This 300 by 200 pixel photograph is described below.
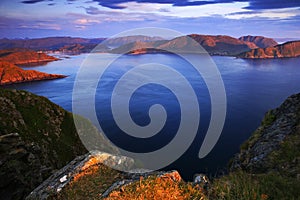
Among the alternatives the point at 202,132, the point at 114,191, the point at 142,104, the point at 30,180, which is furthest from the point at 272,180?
the point at 142,104

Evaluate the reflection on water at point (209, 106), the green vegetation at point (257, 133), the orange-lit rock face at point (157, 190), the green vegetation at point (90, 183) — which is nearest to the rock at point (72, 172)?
the green vegetation at point (90, 183)

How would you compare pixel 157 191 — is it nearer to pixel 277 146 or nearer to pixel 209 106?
pixel 277 146

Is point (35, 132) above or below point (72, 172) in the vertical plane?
below

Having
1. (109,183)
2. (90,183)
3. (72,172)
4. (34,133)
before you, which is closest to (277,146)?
(109,183)

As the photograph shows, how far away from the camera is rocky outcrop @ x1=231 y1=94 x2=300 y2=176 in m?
12.4

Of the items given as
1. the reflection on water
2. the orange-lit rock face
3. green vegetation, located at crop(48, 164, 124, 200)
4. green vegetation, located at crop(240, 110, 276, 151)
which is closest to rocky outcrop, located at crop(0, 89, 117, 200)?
green vegetation, located at crop(48, 164, 124, 200)

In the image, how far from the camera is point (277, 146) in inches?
586

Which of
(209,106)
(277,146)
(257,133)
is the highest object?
(277,146)

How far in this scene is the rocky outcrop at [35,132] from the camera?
787 inches

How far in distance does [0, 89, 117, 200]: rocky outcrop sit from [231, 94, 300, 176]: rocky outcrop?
12642 millimetres

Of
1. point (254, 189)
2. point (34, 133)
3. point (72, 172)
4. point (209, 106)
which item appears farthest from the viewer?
point (209, 106)

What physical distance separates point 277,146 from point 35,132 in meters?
42.0

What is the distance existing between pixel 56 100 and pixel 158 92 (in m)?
48.0

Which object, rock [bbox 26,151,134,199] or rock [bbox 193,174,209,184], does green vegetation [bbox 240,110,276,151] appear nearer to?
rock [bbox 26,151,134,199]
